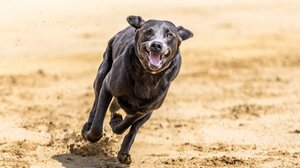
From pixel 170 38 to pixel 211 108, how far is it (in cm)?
410

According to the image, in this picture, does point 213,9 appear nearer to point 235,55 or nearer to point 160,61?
point 235,55

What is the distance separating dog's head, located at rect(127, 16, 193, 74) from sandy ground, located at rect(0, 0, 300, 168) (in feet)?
4.91

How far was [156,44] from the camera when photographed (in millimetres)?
6062

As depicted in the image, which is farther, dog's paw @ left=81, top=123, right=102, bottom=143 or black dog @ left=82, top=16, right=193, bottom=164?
dog's paw @ left=81, top=123, right=102, bottom=143

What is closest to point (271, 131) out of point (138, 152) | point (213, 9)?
point (138, 152)

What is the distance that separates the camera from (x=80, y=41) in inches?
516

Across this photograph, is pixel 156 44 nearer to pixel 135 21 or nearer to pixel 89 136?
pixel 135 21

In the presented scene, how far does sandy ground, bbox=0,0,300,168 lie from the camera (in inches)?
307

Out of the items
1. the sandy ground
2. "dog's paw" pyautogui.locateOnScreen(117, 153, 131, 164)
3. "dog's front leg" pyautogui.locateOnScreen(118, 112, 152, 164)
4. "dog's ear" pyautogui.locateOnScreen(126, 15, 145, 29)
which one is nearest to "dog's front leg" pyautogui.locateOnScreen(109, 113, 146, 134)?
"dog's front leg" pyautogui.locateOnScreen(118, 112, 152, 164)

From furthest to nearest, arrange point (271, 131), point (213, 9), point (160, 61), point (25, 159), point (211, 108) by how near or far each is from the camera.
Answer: point (213, 9) < point (211, 108) < point (271, 131) < point (25, 159) < point (160, 61)

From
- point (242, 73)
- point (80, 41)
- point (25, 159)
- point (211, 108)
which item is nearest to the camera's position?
point (25, 159)

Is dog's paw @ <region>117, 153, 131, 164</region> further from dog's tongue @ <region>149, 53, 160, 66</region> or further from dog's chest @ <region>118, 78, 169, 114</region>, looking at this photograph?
dog's tongue @ <region>149, 53, 160, 66</region>

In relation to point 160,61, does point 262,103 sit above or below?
Result: below

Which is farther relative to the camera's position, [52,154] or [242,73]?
[242,73]
